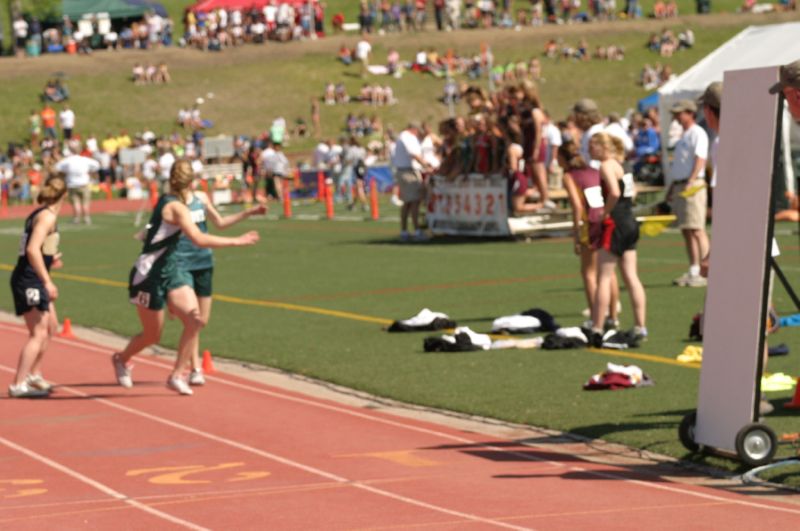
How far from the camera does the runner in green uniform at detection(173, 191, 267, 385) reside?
534 inches

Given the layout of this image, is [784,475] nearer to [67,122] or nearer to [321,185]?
[321,185]

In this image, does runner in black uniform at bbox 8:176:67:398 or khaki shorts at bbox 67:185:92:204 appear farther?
khaki shorts at bbox 67:185:92:204

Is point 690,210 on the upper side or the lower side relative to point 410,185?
upper

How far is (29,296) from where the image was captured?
13328 millimetres

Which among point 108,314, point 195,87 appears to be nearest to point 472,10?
point 195,87

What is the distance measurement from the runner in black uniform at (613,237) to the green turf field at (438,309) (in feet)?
1.31

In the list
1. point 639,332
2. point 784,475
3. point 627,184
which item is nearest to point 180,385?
point 639,332

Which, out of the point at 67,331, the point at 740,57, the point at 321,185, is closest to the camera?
the point at 67,331

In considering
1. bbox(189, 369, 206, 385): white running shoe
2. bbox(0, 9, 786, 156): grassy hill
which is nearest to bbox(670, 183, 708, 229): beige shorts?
bbox(189, 369, 206, 385): white running shoe

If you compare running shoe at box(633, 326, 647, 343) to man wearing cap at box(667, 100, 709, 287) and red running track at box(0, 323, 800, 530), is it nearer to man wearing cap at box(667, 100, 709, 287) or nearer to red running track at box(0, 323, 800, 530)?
red running track at box(0, 323, 800, 530)

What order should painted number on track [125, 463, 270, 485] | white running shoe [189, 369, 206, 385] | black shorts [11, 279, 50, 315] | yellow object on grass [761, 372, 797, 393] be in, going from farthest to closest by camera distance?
1. white running shoe [189, 369, 206, 385]
2. black shorts [11, 279, 50, 315]
3. yellow object on grass [761, 372, 797, 393]
4. painted number on track [125, 463, 270, 485]

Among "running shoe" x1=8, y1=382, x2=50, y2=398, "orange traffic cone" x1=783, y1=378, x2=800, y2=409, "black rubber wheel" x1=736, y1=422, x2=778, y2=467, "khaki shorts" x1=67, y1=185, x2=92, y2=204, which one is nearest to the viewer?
"black rubber wheel" x1=736, y1=422, x2=778, y2=467

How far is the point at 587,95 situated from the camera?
73500 millimetres

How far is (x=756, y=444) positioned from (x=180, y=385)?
5.48 meters
